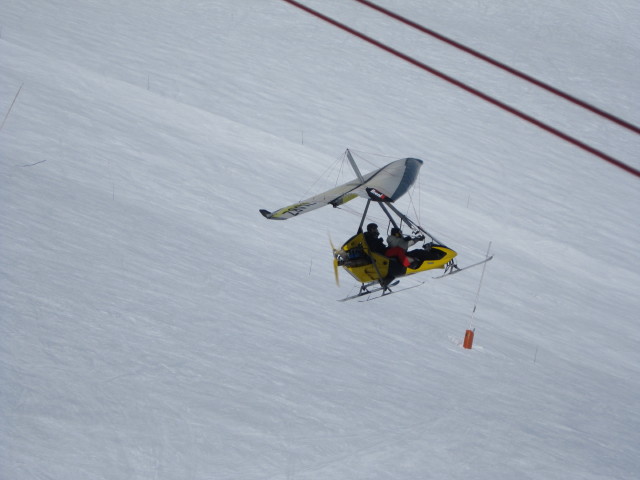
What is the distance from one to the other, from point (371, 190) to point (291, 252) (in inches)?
101

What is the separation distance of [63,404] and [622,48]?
66.0 feet

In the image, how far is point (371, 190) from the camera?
9.35 m

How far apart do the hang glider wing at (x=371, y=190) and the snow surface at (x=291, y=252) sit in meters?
1.17

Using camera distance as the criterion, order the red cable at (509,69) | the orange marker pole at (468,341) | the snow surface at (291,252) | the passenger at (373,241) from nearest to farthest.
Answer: the snow surface at (291,252) → the passenger at (373,241) → the orange marker pole at (468,341) → the red cable at (509,69)

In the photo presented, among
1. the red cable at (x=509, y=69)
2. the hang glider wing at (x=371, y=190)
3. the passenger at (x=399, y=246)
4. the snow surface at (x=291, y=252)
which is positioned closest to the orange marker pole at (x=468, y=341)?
the snow surface at (x=291, y=252)

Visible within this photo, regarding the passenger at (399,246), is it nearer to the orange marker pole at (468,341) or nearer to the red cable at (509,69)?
the orange marker pole at (468,341)

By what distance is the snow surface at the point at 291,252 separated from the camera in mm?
7324

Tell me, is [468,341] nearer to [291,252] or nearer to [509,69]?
[291,252]

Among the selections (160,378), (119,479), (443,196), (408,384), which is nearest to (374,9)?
(443,196)

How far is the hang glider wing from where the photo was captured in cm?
933

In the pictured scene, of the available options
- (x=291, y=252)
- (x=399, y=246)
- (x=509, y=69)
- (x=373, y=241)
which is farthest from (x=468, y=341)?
(x=509, y=69)

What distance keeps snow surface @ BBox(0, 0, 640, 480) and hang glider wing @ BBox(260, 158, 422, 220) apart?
1.17 metres

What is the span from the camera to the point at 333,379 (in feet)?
28.0

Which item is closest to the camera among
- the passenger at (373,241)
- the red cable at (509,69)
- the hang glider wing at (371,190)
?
the hang glider wing at (371,190)
